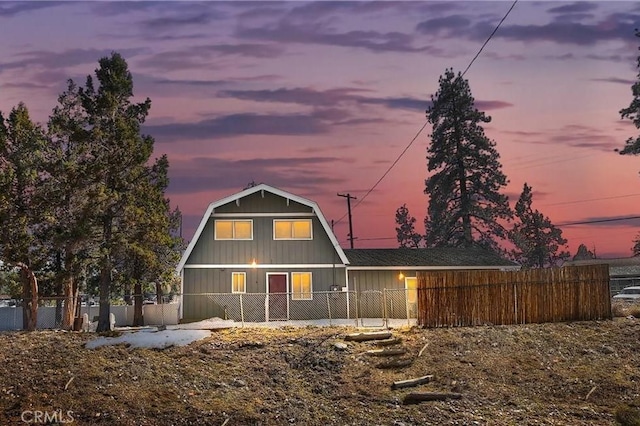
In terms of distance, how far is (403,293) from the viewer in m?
29.3

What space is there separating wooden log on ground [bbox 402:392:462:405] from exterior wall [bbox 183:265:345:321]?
13572 mm

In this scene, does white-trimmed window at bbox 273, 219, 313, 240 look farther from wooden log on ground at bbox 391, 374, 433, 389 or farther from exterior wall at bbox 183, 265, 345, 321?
wooden log on ground at bbox 391, 374, 433, 389

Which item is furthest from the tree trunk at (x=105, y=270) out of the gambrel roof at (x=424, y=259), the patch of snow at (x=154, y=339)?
the gambrel roof at (x=424, y=259)

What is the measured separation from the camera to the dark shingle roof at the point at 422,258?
98.5 ft

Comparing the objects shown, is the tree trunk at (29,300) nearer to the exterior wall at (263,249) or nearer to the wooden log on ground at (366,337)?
the exterior wall at (263,249)

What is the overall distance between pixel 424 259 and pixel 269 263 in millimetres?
8328

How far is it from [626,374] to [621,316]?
7.55m

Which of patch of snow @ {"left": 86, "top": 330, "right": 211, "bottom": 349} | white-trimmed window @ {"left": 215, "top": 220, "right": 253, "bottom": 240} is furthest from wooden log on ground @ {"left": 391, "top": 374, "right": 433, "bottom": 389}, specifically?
white-trimmed window @ {"left": 215, "top": 220, "right": 253, "bottom": 240}

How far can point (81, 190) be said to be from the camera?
25.2 m

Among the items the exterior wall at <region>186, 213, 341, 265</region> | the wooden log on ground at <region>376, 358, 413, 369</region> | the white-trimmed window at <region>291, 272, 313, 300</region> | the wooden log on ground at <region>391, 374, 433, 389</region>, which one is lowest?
the wooden log on ground at <region>391, 374, 433, 389</region>

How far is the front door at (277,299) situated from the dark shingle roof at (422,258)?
3572 mm

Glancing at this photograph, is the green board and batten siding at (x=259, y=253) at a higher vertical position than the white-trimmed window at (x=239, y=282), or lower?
higher

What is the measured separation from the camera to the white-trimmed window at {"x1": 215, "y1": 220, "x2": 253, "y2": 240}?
93.8ft

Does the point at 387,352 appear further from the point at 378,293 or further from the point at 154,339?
the point at 378,293
